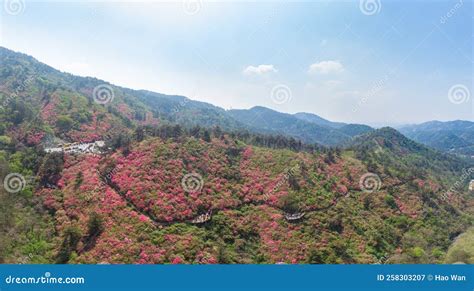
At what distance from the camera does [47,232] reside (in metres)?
30.2

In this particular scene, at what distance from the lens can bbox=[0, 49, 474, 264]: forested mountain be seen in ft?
94.8

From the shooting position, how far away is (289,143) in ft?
227

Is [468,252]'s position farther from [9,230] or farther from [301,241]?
[9,230]

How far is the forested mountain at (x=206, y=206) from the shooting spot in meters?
28.9

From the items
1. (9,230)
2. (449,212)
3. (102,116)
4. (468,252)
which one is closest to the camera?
(9,230)

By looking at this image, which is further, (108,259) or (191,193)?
(191,193)

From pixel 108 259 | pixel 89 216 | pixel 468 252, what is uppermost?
pixel 468 252

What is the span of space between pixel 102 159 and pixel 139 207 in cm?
1430

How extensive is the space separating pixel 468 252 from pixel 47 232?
3904cm

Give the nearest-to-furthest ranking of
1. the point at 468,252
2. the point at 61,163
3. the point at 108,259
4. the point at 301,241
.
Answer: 1. the point at 108,259
2. the point at 468,252
3. the point at 301,241
4. the point at 61,163

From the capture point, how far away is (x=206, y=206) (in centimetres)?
3534

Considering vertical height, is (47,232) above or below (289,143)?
below

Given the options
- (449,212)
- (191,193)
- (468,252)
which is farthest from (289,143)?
(468,252)

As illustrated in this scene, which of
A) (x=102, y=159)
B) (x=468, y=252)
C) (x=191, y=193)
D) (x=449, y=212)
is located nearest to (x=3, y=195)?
(x=102, y=159)
